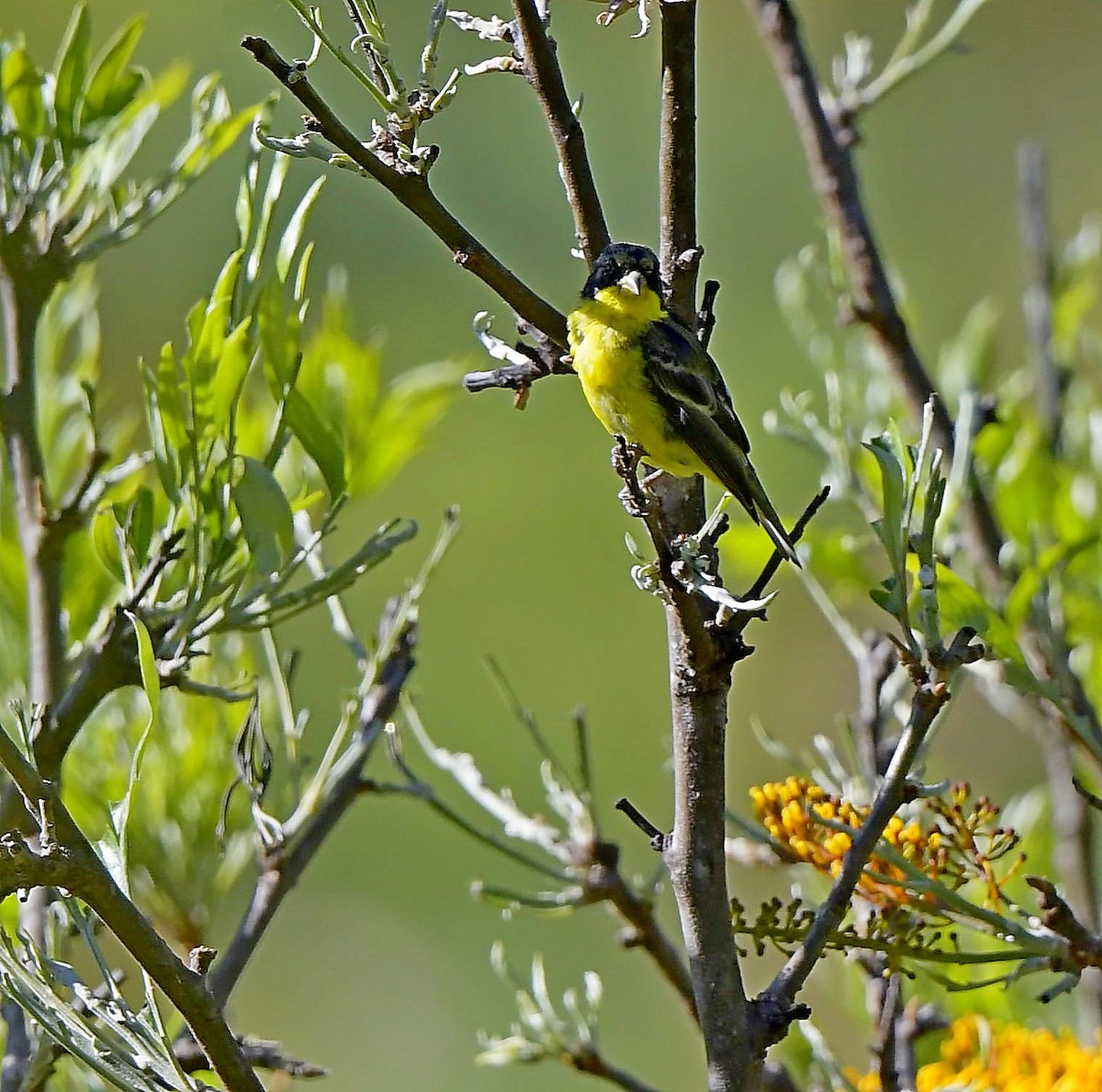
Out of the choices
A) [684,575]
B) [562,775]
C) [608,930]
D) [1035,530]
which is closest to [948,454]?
[1035,530]

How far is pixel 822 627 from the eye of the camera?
2674 millimetres

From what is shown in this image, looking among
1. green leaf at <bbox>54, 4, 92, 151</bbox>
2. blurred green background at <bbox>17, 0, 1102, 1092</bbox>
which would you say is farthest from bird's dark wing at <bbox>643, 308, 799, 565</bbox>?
blurred green background at <bbox>17, 0, 1102, 1092</bbox>

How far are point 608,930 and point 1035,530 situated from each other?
1.68 m

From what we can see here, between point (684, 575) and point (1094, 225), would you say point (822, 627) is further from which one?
point (684, 575)

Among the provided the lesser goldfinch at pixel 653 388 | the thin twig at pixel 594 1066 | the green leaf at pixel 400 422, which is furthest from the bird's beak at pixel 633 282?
the thin twig at pixel 594 1066

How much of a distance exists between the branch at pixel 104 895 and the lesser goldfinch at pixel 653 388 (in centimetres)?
40

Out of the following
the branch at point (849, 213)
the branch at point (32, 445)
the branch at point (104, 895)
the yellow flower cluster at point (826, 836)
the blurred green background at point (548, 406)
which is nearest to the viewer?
Answer: the branch at point (104, 895)

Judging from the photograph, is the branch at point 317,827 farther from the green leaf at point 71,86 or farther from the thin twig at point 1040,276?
the thin twig at point 1040,276

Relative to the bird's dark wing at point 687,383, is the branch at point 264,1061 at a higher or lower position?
lower

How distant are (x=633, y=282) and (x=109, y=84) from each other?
322 mm

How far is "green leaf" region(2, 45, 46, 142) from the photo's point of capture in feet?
2.71

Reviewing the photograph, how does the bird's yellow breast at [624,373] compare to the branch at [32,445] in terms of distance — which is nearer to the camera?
the branch at [32,445]

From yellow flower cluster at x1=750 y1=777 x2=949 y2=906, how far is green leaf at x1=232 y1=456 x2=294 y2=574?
24cm

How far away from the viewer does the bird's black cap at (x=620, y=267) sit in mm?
703
